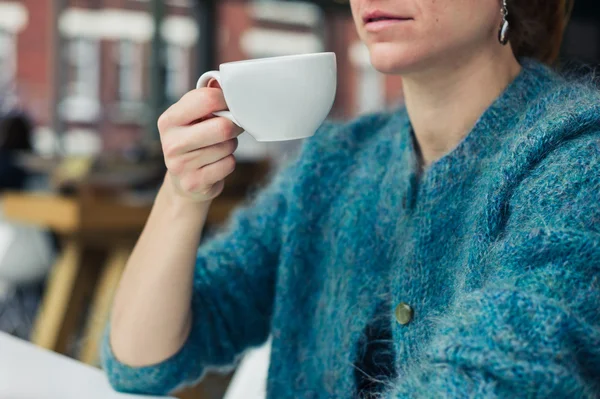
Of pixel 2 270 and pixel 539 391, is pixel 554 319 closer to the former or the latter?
pixel 539 391

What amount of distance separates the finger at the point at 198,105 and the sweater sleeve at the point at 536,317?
1.02 feet

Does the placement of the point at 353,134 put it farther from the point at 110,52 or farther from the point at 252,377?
the point at 110,52

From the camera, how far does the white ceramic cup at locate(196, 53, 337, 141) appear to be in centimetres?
62

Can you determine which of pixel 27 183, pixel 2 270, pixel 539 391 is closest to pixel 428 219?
pixel 539 391

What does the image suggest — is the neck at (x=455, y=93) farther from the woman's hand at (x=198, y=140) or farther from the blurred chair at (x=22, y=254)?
the blurred chair at (x=22, y=254)

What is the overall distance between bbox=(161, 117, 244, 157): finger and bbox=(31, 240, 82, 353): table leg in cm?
173

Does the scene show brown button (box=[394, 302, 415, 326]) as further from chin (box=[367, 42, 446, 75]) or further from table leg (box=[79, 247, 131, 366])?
table leg (box=[79, 247, 131, 366])

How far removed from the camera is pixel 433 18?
750 millimetres

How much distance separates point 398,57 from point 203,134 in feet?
0.74

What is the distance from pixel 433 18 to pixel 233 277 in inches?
18.3

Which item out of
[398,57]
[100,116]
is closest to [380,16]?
[398,57]

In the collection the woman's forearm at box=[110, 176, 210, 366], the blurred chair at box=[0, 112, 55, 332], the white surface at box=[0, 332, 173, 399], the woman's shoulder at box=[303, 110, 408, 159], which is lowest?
the blurred chair at box=[0, 112, 55, 332]

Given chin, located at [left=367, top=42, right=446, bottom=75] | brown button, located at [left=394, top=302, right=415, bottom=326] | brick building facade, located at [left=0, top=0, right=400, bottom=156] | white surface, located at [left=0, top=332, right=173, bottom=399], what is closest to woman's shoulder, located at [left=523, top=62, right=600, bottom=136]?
chin, located at [left=367, top=42, right=446, bottom=75]

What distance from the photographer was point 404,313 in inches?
30.5
